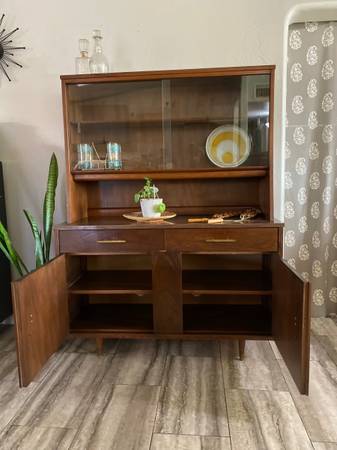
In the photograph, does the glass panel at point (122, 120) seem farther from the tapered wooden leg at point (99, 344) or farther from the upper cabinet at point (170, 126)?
the tapered wooden leg at point (99, 344)

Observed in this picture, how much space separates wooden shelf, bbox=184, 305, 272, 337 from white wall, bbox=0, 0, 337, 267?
0.68m

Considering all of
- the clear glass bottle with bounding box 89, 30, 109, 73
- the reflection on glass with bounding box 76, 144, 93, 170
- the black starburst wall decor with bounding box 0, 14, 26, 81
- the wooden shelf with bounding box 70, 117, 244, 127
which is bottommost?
the reflection on glass with bounding box 76, 144, 93, 170

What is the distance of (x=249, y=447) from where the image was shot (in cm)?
127

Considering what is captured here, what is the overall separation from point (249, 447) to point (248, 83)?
1753mm

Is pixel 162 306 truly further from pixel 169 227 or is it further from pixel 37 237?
pixel 37 237

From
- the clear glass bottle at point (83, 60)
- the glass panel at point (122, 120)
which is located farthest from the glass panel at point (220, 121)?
the clear glass bottle at point (83, 60)

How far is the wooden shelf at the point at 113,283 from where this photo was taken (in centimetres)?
183

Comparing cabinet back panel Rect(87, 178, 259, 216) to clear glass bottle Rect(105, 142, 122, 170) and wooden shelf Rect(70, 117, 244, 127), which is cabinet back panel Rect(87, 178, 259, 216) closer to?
clear glass bottle Rect(105, 142, 122, 170)

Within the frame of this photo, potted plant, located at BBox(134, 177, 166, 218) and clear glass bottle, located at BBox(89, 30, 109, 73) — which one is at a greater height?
clear glass bottle, located at BBox(89, 30, 109, 73)

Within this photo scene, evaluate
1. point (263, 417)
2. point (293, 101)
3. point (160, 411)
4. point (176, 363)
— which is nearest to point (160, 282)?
point (176, 363)

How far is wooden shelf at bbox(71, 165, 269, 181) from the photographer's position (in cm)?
186

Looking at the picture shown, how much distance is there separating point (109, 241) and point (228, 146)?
0.90 m

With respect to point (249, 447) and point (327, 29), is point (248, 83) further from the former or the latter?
point (249, 447)

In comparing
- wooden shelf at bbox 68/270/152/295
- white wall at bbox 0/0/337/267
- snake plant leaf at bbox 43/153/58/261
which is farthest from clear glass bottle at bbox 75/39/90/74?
wooden shelf at bbox 68/270/152/295
